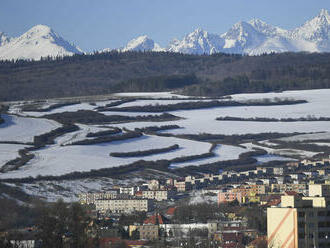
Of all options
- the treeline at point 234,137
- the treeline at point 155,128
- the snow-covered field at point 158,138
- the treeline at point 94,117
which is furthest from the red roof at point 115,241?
the treeline at point 94,117

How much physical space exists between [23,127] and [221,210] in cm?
7028

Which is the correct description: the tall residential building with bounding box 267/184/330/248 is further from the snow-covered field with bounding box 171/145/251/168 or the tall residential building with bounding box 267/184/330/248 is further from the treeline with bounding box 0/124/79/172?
the snow-covered field with bounding box 171/145/251/168

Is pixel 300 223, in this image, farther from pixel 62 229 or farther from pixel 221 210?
pixel 221 210

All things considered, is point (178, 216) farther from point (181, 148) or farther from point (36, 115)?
point (36, 115)

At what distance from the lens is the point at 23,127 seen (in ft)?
529

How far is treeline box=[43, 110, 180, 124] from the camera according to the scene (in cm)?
18138

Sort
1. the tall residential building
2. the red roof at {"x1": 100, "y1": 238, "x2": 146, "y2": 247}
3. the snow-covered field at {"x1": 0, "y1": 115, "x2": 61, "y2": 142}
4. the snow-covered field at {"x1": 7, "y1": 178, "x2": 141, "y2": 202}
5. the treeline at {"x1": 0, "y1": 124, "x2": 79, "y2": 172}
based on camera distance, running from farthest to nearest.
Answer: the snow-covered field at {"x1": 0, "y1": 115, "x2": 61, "y2": 142} → the treeline at {"x1": 0, "y1": 124, "x2": 79, "y2": 172} → the snow-covered field at {"x1": 7, "y1": 178, "x2": 141, "y2": 202} → the red roof at {"x1": 100, "y1": 238, "x2": 146, "y2": 247} → the tall residential building

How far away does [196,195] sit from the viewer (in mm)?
115562

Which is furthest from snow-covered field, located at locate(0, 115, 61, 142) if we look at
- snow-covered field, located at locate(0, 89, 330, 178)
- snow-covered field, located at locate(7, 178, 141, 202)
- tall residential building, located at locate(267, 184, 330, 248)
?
tall residential building, located at locate(267, 184, 330, 248)

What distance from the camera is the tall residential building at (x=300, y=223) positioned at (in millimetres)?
52219

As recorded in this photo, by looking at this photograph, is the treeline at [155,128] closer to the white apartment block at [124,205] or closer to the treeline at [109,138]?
the treeline at [109,138]

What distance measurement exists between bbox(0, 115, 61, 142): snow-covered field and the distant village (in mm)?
27804

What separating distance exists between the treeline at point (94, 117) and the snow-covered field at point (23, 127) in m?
7.39

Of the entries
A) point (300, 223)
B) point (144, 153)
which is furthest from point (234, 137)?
point (300, 223)
